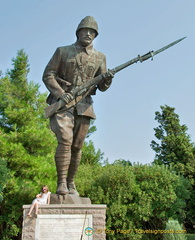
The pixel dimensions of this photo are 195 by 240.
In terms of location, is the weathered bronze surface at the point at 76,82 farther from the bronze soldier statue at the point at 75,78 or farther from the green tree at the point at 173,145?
the green tree at the point at 173,145

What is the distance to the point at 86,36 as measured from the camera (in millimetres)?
5598

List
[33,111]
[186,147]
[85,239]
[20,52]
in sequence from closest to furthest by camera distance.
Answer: [85,239], [33,111], [20,52], [186,147]

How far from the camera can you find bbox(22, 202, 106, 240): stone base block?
4547mm

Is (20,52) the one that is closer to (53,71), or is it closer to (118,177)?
(118,177)

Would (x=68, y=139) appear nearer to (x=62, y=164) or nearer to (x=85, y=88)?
(x=62, y=164)

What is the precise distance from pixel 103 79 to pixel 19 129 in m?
11.0

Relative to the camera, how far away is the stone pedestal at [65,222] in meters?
4.55

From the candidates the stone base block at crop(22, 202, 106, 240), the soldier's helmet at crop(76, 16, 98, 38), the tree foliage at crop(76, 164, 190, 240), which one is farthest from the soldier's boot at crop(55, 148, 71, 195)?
the tree foliage at crop(76, 164, 190, 240)

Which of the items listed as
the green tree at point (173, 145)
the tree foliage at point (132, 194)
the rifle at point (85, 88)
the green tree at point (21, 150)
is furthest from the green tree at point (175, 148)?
the rifle at point (85, 88)

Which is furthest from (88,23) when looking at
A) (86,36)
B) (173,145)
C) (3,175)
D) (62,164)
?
(173,145)

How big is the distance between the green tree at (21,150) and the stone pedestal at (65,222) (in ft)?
31.6

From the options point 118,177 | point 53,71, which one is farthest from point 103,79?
point 118,177

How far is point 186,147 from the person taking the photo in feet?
81.4

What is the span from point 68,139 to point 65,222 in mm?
1422
